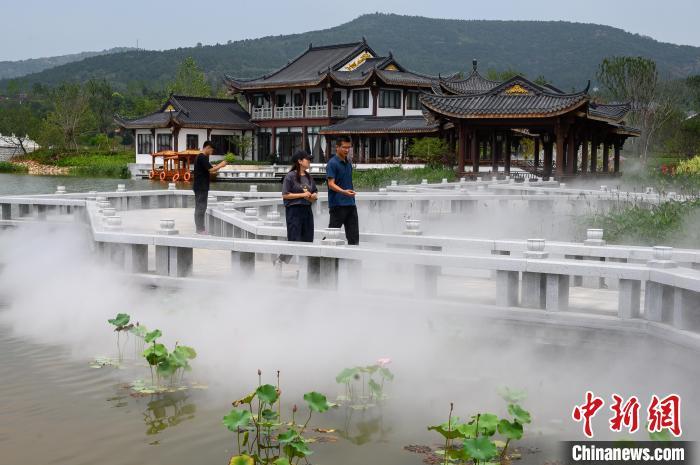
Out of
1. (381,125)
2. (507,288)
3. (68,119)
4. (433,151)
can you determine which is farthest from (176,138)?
(507,288)

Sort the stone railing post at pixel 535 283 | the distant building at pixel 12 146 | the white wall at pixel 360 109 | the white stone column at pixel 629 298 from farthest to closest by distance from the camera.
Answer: the distant building at pixel 12 146, the white wall at pixel 360 109, the stone railing post at pixel 535 283, the white stone column at pixel 629 298

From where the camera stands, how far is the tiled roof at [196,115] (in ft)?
194

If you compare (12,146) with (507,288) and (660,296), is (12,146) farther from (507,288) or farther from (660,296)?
(660,296)

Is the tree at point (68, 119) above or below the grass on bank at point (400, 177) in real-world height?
above

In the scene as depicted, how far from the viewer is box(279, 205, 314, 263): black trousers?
33.1 ft

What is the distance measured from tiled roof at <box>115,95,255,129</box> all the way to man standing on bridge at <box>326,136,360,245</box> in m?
50.0

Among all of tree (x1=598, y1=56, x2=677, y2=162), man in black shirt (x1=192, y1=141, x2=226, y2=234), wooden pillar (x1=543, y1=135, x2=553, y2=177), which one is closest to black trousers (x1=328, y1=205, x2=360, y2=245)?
man in black shirt (x1=192, y1=141, x2=226, y2=234)

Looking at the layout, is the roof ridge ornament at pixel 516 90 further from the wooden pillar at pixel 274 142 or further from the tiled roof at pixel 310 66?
the wooden pillar at pixel 274 142

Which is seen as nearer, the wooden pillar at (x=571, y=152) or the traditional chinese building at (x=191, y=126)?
the wooden pillar at (x=571, y=152)

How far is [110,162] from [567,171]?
40144mm

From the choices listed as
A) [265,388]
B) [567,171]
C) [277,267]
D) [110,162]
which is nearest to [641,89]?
[567,171]

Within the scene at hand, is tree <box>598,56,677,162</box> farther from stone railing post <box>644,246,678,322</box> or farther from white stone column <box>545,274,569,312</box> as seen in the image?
stone railing post <box>644,246,678,322</box>

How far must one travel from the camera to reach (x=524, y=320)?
25.2ft

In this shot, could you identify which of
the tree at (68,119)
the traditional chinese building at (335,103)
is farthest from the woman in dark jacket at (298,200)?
the tree at (68,119)
